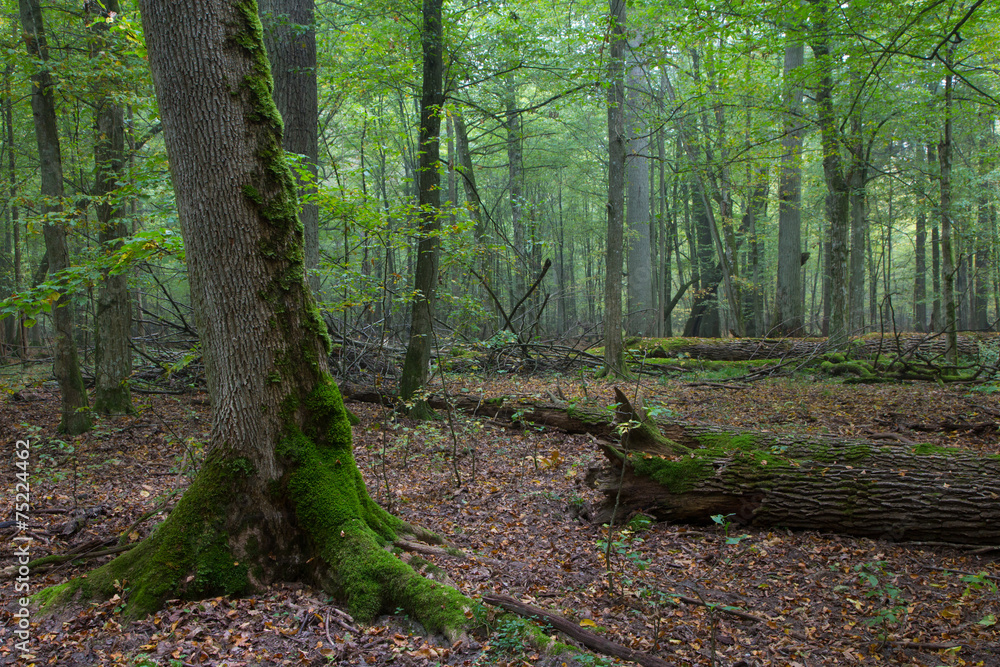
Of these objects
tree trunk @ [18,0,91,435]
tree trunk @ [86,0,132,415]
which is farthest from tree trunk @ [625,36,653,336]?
tree trunk @ [18,0,91,435]

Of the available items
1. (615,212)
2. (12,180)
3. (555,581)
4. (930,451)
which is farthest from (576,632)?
(12,180)

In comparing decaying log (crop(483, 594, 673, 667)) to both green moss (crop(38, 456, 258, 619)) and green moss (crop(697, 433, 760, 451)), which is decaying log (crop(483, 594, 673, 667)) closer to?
green moss (crop(38, 456, 258, 619))

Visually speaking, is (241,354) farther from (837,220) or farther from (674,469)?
(837,220)

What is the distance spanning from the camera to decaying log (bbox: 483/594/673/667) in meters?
2.92

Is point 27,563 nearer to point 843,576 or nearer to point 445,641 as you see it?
point 445,641

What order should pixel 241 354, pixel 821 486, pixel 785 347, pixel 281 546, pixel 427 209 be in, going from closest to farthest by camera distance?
pixel 241 354 < pixel 281 546 < pixel 821 486 < pixel 427 209 < pixel 785 347

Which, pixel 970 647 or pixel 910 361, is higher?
pixel 910 361

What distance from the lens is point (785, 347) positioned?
13984 mm

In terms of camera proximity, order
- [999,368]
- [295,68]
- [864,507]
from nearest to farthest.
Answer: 1. [864,507]
2. [295,68]
3. [999,368]

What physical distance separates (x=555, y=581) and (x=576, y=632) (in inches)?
34.0

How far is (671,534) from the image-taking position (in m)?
4.91

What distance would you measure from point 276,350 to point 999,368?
11.6 meters

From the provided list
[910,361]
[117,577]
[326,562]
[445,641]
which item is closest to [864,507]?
[445,641]

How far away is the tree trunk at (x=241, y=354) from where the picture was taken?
11.2 feet
